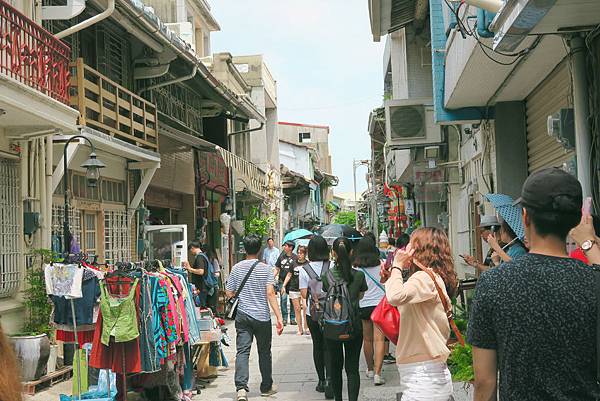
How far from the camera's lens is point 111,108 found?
14414mm

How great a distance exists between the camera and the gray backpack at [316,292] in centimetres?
808

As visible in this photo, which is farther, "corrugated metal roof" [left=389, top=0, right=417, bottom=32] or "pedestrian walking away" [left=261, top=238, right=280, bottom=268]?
"pedestrian walking away" [left=261, top=238, right=280, bottom=268]

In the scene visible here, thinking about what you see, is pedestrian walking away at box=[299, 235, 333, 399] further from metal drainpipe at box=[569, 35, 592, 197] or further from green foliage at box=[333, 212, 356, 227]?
green foliage at box=[333, 212, 356, 227]

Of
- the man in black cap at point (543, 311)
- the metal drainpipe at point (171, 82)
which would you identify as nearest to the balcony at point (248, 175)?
the metal drainpipe at point (171, 82)

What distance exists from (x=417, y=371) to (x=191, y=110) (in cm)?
1816

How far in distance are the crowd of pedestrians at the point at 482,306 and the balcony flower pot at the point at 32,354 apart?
109 inches

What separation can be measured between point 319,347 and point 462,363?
197 cm

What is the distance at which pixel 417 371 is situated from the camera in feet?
16.1

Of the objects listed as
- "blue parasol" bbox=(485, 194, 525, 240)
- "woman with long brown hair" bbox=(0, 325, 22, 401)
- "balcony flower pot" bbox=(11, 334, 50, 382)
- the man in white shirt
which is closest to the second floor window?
the man in white shirt

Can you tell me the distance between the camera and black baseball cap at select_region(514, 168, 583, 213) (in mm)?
2943

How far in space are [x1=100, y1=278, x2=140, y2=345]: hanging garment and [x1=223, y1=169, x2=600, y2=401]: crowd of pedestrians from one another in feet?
4.92

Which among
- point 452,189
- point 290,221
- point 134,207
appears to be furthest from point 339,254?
point 290,221

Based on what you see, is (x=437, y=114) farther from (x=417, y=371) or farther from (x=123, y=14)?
(x=417, y=371)

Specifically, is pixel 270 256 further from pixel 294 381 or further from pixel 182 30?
pixel 294 381
